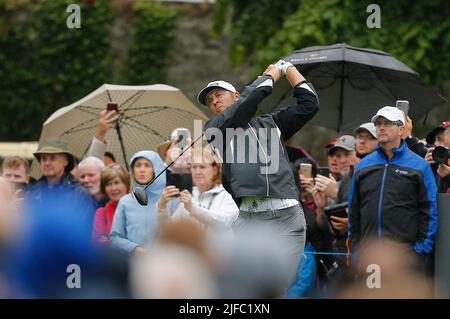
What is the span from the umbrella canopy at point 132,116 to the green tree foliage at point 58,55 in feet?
30.2

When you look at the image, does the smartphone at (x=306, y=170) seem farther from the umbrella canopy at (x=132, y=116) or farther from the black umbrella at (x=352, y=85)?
the umbrella canopy at (x=132, y=116)

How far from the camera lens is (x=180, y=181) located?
7.57 m

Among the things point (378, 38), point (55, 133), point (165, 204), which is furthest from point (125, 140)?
point (378, 38)

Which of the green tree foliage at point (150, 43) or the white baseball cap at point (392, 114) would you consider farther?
the green tree foliage at point (150, 43)

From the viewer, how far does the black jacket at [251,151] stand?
5.70 metres

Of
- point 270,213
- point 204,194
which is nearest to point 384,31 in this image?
point 204,194

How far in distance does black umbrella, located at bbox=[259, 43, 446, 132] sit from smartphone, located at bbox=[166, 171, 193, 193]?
1.26 metres

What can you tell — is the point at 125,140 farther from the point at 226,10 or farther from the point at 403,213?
the point at 226,10

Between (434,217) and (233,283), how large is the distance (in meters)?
3.76

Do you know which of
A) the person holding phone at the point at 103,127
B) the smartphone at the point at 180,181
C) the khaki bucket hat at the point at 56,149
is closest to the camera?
the smartphone at the point at 180,181

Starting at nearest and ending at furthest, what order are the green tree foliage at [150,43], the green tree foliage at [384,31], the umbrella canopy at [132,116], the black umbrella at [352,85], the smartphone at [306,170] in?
the smartphone at [306,170] < the black umbrella at [352,85] < the umbrella canopy at [132,116] < the green tree foliage at [384,31] < the green tree foliage at [150,43]

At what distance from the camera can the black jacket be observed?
5.70 meters

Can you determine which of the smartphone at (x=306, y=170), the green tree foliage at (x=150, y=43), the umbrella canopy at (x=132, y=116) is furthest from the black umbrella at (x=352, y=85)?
the green tree foliage at (x=150, y=43)

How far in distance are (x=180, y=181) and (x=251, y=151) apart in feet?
6.24
